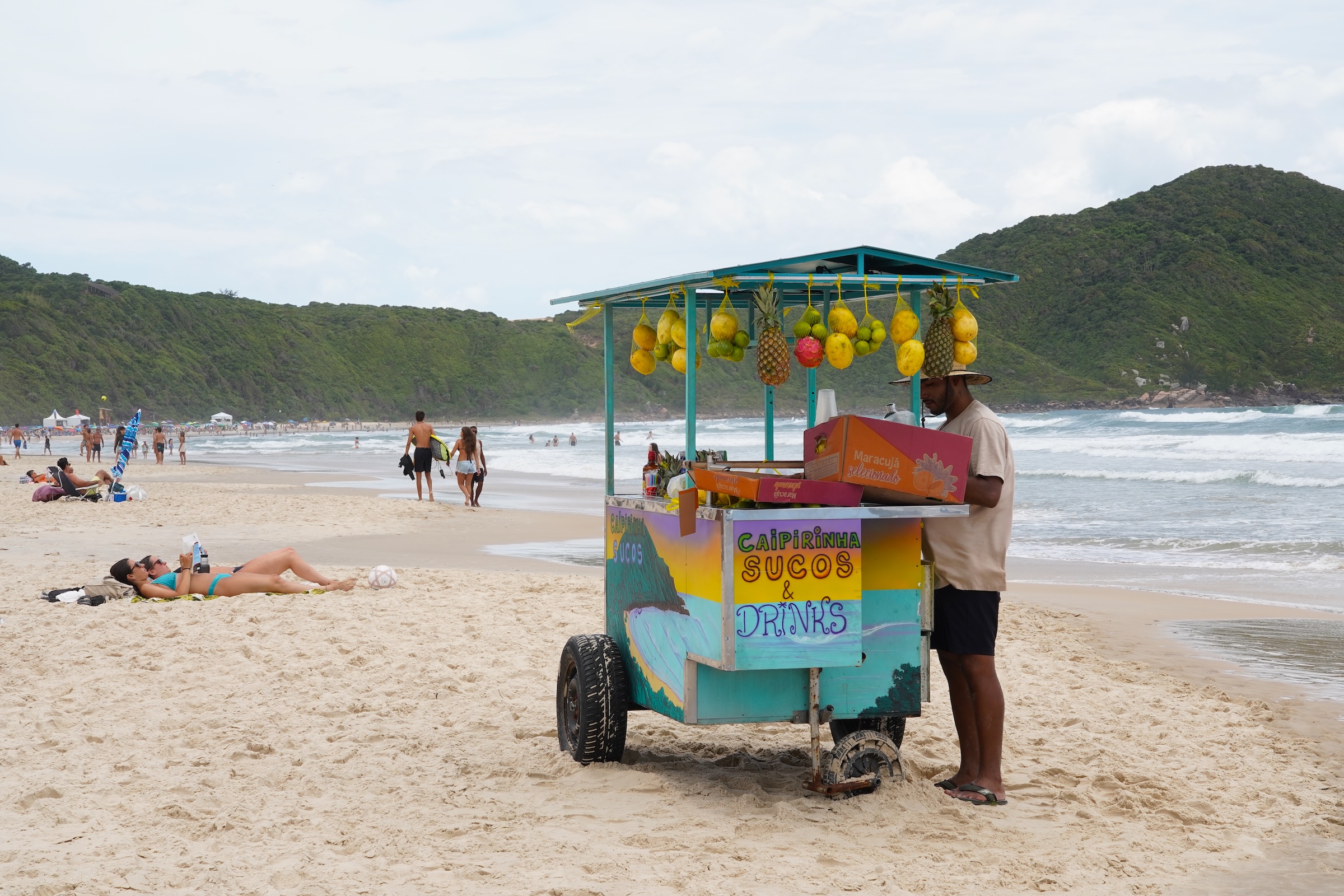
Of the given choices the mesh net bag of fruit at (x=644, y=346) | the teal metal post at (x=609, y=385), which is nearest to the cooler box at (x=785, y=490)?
the teal metal post at (x=609, y=385)

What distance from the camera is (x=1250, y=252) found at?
78.1 m

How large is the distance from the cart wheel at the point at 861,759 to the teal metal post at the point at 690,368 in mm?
1250

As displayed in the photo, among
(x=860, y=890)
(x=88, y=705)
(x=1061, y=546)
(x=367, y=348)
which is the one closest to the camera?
(x=860, y=890)

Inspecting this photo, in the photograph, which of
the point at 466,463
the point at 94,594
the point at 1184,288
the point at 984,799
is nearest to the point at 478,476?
the point at 466,463

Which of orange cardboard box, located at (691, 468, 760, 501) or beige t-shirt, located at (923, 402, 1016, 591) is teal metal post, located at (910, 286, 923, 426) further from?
orange cardboard box, located at (691, 468, 760, 501)

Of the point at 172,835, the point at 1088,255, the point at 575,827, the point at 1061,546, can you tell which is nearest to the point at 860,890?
the point at 575,827

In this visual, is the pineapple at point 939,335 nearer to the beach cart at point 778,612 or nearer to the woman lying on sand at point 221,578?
the beach cart at point 778,612

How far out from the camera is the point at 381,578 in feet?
33.1

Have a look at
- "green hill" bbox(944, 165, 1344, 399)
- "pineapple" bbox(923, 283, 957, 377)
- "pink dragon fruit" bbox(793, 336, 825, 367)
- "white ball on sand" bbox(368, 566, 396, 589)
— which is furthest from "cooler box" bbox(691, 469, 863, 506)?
"green hill" bbox(944, 165, 1344, 399)

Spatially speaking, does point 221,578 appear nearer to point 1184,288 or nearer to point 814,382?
point 814,382

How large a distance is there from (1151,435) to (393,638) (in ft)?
128

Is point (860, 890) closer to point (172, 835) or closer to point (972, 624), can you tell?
point (972, 624)

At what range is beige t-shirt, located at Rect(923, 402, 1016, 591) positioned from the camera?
4395 mm

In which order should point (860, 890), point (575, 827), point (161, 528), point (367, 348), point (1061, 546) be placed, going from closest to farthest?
point (860, 890), point (575, 827), point (1061, 546), point (161, 528), point (367, 348)
